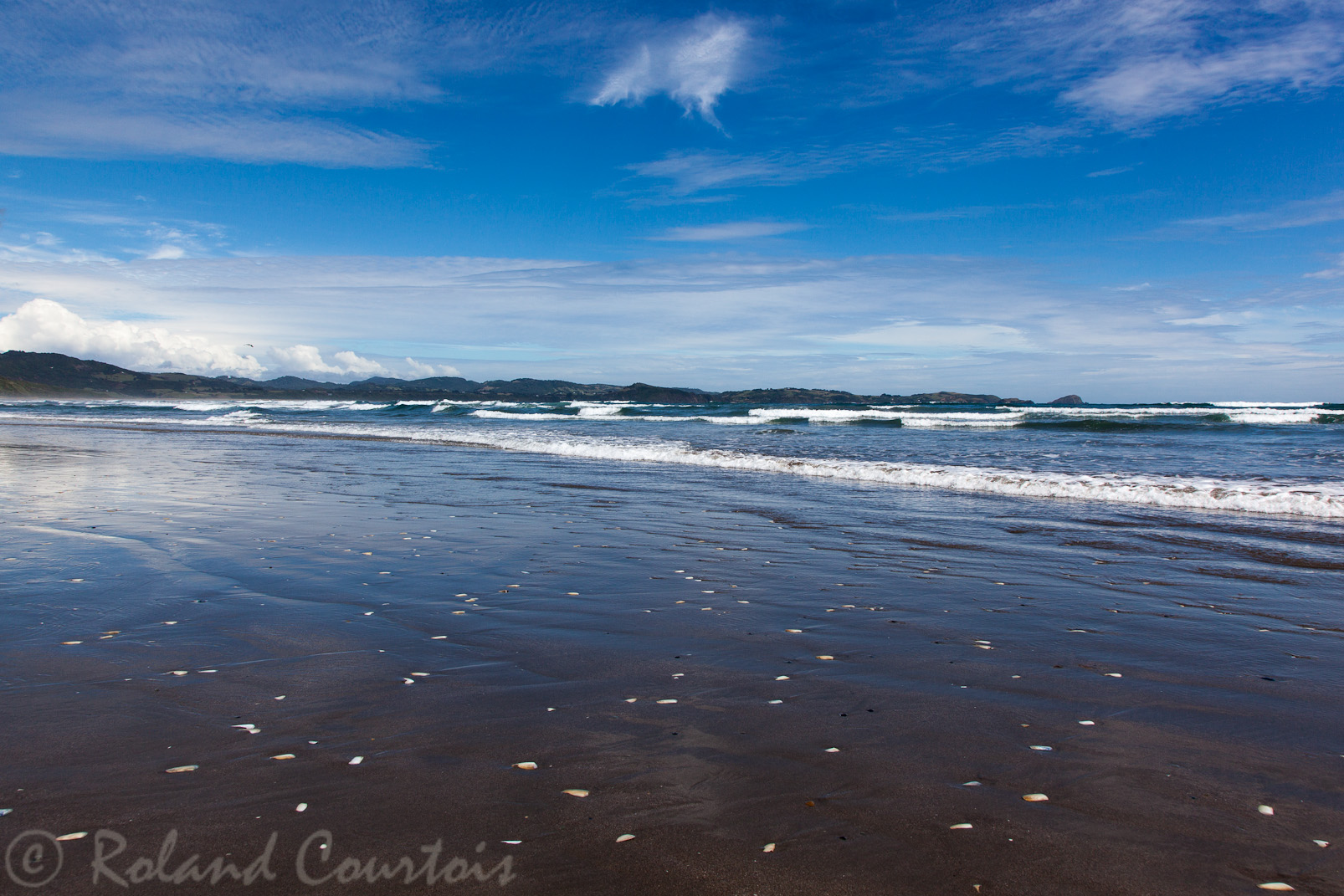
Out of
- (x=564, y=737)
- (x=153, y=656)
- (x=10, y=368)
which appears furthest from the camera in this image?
(x=10, y=368)

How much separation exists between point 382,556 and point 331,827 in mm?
4542

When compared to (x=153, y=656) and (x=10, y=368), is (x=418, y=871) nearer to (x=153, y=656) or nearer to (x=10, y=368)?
(x=153, y=656)

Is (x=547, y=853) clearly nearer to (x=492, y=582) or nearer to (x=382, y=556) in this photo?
(x=492, y=582)

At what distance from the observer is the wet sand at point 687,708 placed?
237cm

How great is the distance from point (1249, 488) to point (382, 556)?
506 inches

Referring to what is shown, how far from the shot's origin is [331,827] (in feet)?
8.00

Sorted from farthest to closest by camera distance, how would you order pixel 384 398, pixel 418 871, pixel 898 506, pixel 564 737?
pixel 384 398 → pixel 898 506 → pixel 564 737 → pixel 418 871

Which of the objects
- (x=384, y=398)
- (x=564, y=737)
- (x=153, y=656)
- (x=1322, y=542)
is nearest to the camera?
(x=564, y=737)

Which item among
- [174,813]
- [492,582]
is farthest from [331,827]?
[492,582]

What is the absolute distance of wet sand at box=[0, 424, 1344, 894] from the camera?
237cm

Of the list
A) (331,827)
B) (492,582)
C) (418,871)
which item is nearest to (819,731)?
(418,871)

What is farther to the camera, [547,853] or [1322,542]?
[1322,542]

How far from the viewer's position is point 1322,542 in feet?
26.3

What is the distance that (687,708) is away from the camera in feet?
11.2
